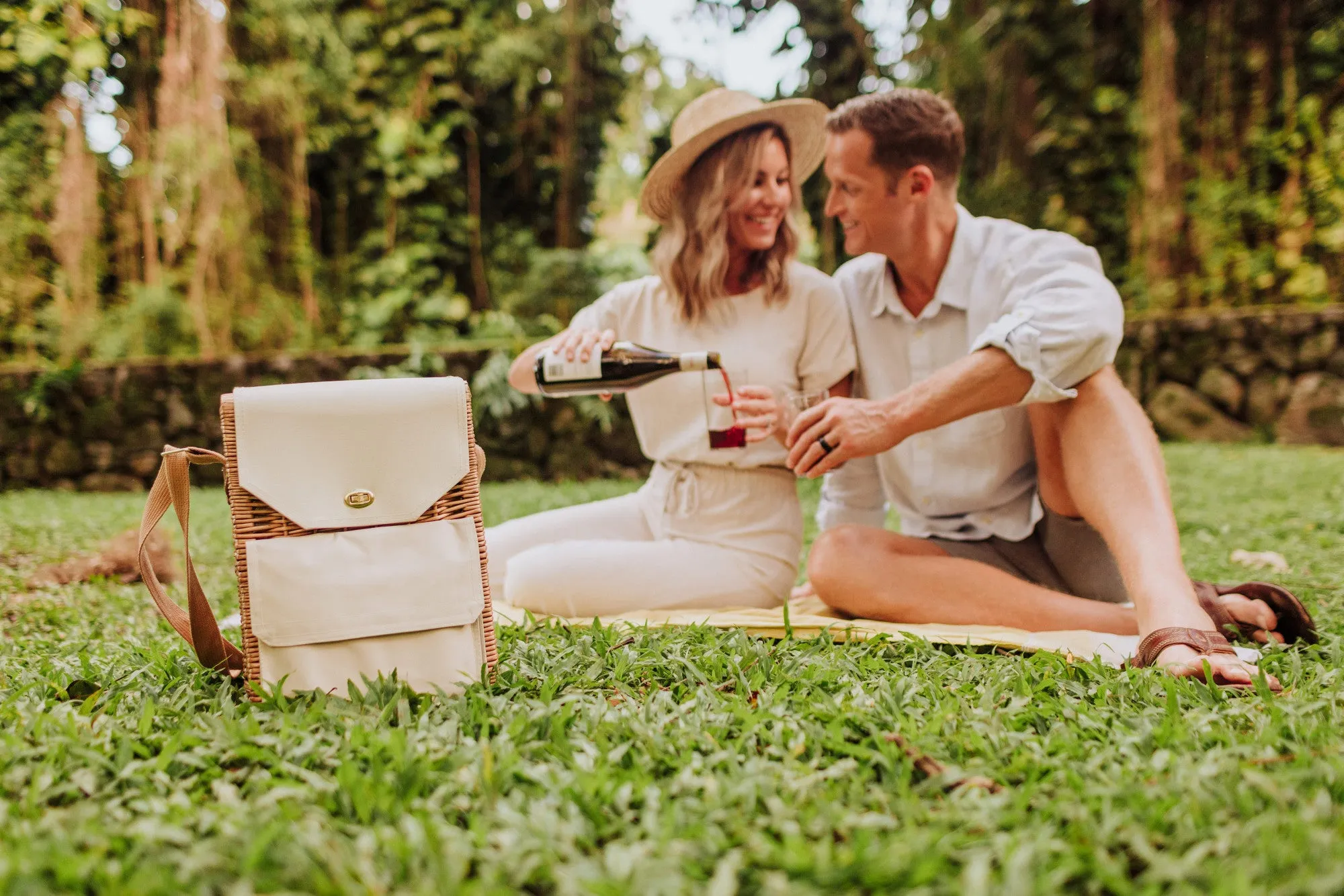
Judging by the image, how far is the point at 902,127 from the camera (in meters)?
2.50

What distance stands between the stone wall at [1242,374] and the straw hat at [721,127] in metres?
5.27

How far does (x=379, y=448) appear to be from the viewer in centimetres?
164

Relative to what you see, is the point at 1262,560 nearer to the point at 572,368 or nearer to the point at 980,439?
the point at 980,439

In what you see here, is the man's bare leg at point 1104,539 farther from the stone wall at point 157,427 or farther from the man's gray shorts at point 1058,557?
the stone wall at point 157,427

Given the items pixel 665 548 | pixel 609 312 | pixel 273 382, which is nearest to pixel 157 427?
pixel 273 382

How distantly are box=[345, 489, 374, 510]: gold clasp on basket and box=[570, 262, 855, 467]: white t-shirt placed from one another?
1.11 m

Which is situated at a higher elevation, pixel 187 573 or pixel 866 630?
pixel 187 573

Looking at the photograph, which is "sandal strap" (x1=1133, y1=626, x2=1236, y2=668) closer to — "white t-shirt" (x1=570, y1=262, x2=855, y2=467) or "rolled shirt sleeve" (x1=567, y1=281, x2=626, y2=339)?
"white t-shirt" (x1=570, y1=262, x2=855, y2=467)

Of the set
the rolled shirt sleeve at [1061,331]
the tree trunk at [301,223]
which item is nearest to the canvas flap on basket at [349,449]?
the rolled shirt sleeve at [1061,331]

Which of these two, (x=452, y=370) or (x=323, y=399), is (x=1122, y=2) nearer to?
(x=452, y=370)

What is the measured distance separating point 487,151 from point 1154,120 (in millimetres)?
6262

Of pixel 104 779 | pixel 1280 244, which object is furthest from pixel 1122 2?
pixel 104 779

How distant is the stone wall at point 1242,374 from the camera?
662cm

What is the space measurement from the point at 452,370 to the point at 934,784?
600 centimetres
